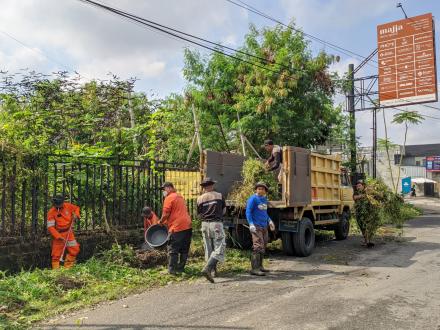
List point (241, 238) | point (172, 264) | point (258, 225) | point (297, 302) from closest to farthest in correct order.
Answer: point (297, 302)
point (172, 264)
point (258, 225)
point (241, 238)

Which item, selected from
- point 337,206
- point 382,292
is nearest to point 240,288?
point 382,292

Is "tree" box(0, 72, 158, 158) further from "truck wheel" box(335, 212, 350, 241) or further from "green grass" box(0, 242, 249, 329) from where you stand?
"truck wheel" box(335, 212, 350, 241)

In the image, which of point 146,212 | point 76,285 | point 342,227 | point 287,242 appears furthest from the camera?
point 342,227

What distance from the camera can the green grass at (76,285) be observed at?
18.8 feet

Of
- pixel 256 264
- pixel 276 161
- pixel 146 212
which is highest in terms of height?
pixel 276 161

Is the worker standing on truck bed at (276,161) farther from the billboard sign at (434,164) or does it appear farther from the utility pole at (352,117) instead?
the billboard sign at (434,164)

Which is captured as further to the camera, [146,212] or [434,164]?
[434,164]

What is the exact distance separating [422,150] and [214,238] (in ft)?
207

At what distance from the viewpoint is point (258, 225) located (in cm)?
830

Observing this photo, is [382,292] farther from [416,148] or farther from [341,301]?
[416,148]

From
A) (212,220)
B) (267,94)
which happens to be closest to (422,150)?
(267,94)

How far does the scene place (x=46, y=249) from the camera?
8.21 m

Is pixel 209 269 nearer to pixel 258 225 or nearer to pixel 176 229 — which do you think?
pixel 176 229

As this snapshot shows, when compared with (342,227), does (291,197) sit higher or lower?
→ higher
